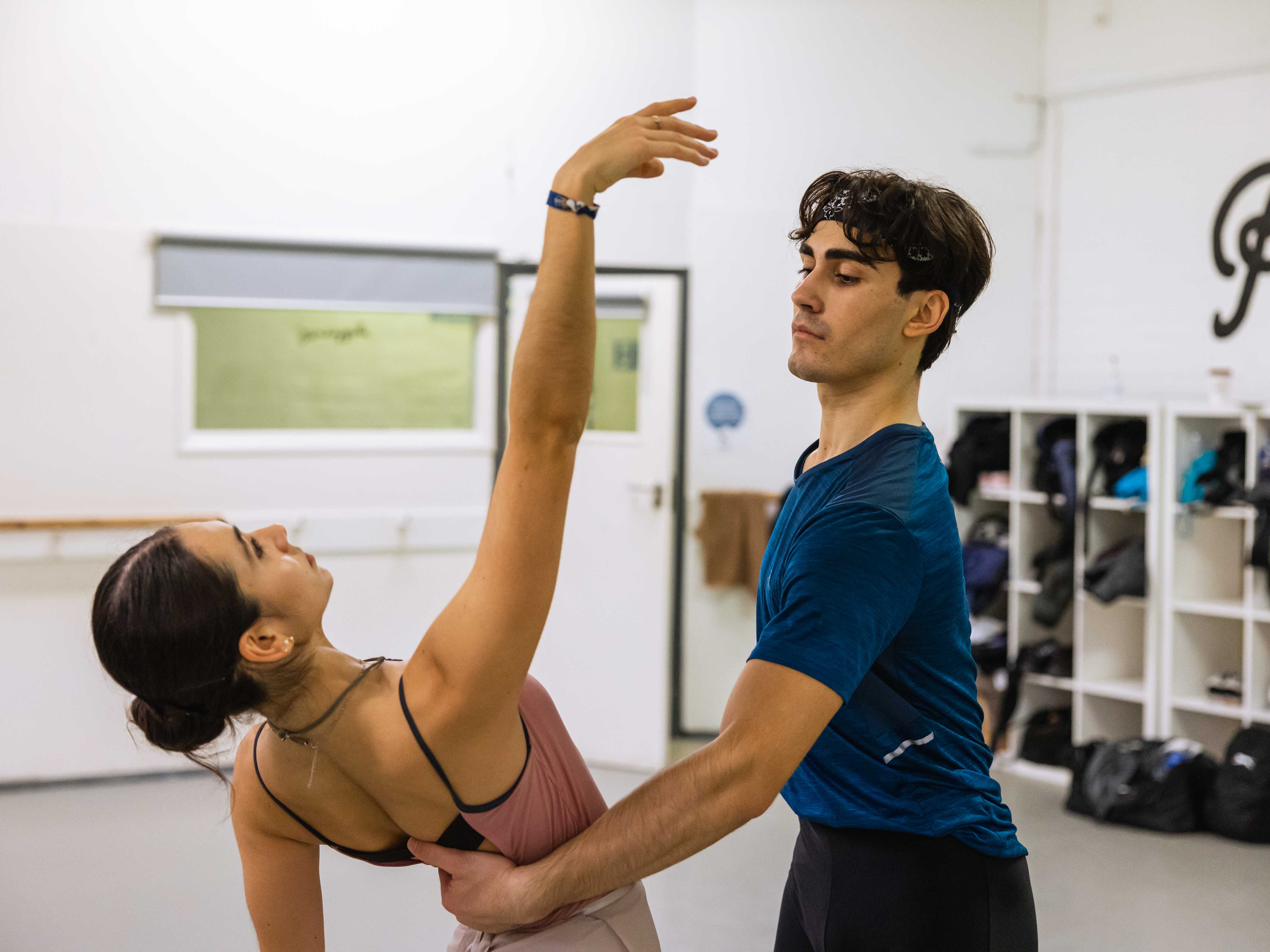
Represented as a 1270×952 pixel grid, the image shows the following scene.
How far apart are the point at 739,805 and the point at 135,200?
431cm

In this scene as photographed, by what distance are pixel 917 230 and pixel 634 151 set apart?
1.41 feet

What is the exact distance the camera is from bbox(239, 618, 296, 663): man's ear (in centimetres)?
116

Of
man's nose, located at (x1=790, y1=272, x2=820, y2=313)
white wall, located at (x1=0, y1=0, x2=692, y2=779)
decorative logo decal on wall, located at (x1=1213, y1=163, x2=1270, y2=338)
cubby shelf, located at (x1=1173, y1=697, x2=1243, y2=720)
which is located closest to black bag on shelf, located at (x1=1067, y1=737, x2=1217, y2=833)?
cubby shelf, located at (x1=1173, y1=697, x2=1243, y2=720)

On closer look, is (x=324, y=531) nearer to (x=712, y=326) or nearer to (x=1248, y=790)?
(x=712, y=326)

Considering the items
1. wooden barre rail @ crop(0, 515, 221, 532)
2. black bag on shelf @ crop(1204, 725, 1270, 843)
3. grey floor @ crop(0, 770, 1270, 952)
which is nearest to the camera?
grey floor @ crop(0, 770, 1270, 952)

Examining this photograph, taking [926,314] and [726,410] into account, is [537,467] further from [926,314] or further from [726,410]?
[726,410]

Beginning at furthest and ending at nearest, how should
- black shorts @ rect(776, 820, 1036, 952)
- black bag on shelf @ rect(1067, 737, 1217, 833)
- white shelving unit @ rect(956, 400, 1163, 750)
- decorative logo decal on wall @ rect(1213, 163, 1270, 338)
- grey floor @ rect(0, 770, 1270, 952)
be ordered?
decorative logo decal on wall @ rect(1213, 163, 1270, 338), white shelving unit @ rect(956, 400, 1163, 750), black bag on shelf @ rect(1067, 737, 1217, 833), grey floor @ rect(0, 770, 1270, 952), black shorts @ rect(776, 820, 1036, 952)

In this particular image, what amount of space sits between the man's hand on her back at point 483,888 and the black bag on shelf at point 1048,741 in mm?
4240

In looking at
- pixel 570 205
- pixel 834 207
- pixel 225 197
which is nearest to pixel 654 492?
pixel 225 197

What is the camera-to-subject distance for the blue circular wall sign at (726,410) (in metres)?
5.29

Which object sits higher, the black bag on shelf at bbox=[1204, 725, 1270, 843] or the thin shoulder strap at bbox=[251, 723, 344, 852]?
the thin shoulder strap at bbox=[251, 723, 344, 852]

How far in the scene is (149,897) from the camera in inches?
141

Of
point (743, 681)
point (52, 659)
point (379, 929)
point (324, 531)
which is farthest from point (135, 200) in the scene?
point (743, 681)

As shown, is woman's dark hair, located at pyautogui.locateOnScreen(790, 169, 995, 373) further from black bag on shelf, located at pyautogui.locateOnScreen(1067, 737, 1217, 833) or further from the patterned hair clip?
black bag on shelf, located at pyautogui.locateOnScreen(1067, 737, 1217, 833)
